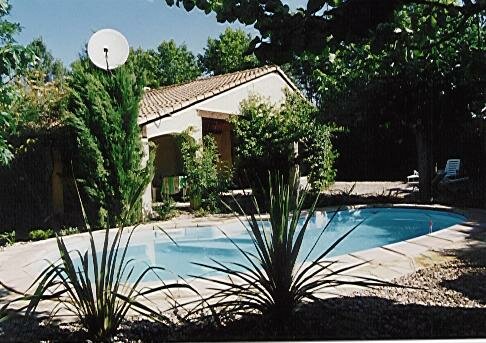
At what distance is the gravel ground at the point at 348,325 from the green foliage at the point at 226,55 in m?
2.65

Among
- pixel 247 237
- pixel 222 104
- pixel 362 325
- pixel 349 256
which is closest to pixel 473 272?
pixel 349 256

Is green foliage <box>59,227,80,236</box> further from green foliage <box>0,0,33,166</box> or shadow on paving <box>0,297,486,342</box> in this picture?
shadow on paving <box>0,297,486,342</box>


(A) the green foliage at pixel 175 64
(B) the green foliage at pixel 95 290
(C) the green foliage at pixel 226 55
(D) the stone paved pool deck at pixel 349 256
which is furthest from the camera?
(A) the green foliage at pixel 175 64

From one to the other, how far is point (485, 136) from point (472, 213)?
165 centimetres

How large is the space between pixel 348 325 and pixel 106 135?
3892 millimetres

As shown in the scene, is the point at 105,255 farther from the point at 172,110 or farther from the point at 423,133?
the point at 423,133

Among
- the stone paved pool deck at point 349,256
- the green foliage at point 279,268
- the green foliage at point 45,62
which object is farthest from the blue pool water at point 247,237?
the green foliage at point 45,62

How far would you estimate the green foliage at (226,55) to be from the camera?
4.73m

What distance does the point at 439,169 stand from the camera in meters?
6.84

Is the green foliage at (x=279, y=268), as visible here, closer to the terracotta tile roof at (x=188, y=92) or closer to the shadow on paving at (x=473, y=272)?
the shadow on paving at (x=473, y=272)

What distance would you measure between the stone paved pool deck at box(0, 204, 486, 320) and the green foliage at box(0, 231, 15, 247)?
0.23 ft

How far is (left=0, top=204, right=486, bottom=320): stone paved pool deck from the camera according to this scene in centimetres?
434

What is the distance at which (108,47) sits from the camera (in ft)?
16.7

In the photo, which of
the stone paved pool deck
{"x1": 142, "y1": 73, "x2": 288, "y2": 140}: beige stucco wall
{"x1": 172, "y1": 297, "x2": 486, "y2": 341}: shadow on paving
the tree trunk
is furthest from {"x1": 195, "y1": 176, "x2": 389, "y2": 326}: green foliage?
the tree trunk
